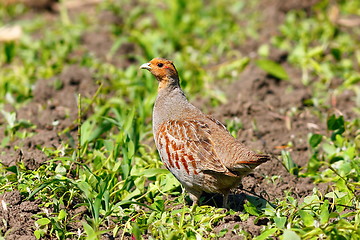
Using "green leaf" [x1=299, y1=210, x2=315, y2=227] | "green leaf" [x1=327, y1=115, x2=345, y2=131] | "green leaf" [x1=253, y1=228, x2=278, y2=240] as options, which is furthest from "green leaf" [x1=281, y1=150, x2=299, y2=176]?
"green leaf" [x1=253, y1=228, x2=278, y2=240]

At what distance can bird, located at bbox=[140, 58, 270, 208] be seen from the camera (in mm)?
4336

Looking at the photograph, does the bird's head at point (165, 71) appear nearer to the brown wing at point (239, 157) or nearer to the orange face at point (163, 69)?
the orange face at point (163, 69)

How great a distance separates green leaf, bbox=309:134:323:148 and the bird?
43.3 inches

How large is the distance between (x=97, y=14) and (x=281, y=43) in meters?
3.45

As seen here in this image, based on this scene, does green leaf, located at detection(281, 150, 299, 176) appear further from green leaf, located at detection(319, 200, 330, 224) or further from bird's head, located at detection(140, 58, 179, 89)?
bird's head, located at detection(140, 58, 179, 89)

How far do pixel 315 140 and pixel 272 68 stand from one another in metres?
1.97

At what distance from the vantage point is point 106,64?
26.3ft

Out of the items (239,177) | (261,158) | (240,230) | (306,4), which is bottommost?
(240,230)

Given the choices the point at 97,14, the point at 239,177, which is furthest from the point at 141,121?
the point at 97,14

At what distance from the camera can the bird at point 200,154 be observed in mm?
4336

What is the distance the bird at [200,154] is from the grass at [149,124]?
0.73 ft

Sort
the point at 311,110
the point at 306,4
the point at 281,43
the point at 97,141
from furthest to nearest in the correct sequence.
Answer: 1. the point at 306,4
2. the point at 281,43
3. the point at 311,110
4. the point at 97,141

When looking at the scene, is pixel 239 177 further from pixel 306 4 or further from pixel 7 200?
pixel 306 4

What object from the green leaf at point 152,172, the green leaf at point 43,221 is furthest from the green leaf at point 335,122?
the green leaf at point 43,221
